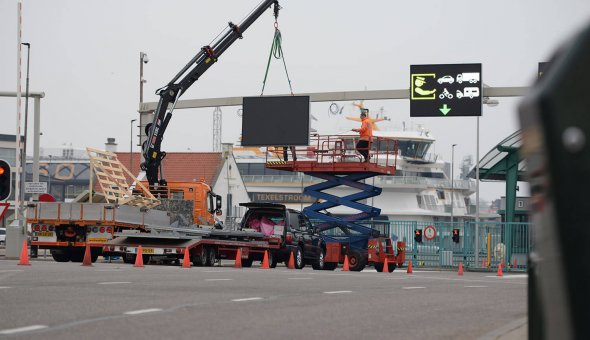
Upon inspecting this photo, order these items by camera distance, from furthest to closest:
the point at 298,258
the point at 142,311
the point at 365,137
Answer: 1. the point at 365,137
2. the point at 298,258
3. the point at 142,311

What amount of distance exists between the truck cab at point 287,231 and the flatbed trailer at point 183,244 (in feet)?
2.94

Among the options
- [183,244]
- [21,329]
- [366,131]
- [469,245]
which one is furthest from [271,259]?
[21,329]

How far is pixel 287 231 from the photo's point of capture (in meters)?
31.9

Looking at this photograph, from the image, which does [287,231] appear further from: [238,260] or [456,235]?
[456,235]

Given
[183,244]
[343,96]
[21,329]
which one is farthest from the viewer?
[343,96]

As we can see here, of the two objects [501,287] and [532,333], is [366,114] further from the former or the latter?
[532,333]

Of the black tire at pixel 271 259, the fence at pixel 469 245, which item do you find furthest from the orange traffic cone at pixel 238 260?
the fence at pixel 469 245

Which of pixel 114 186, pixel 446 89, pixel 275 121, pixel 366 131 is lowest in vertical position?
pixel 114 186

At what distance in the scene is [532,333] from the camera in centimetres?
483

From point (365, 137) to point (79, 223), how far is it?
1182 cm

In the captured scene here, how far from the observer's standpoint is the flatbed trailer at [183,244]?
92.1 ft

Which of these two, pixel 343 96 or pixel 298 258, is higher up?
pixel 343 96

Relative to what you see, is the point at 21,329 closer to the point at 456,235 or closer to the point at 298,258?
the point at 298,258

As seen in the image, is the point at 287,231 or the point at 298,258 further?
the point at 298,258
